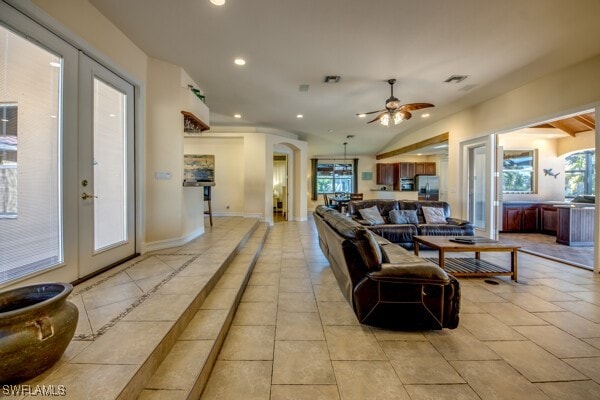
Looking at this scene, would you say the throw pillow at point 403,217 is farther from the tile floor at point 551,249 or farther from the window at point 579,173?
the window at point 579,173

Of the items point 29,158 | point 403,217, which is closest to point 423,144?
point 403,217

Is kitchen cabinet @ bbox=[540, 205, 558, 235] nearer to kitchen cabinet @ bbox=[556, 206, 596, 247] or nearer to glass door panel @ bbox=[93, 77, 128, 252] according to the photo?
kitchen cabinet @ bbox=[556, 206, 596, 247]

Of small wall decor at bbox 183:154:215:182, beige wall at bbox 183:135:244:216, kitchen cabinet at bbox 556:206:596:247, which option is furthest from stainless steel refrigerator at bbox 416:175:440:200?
small wall decor at bbox 183:154:215:182

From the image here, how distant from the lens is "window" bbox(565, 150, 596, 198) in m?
6.26

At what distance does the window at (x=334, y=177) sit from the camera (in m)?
11.3

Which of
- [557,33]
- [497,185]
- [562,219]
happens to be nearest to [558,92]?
[557,33]

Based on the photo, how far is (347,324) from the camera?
2.22 m

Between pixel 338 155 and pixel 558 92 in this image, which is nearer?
pixel 558 92

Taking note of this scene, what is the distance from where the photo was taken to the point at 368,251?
6.96ft

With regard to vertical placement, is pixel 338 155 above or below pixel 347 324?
above

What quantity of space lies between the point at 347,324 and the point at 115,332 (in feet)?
5.52

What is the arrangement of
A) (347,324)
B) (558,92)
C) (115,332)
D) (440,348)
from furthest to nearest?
(558,92) → (347,324) → (440,348) → (115,332)

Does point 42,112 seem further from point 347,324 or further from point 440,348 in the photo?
point 440,348

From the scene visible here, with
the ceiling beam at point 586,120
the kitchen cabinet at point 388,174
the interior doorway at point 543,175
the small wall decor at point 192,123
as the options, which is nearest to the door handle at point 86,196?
the small wall decor at point 192,123
